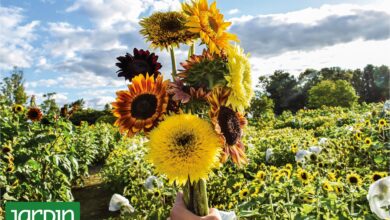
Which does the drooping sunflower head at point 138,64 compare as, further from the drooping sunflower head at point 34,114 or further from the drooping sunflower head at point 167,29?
the drooping sunflower head at point 34,114

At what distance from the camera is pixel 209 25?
3.62ft

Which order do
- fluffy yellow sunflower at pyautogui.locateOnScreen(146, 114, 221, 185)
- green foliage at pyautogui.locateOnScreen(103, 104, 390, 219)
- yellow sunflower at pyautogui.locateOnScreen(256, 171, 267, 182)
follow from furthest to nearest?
Result: yellow sunflower at pyautogui.locateOnScreen(256, 171, 267, 182) → green foliage at pyautogui.locateOnScreen(103, 104, 390, 219) → fluffy yellow sunflower at pyautogui.locateOnScreen(146, 114, 221, 185)

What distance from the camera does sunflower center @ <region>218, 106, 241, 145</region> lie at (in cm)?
105

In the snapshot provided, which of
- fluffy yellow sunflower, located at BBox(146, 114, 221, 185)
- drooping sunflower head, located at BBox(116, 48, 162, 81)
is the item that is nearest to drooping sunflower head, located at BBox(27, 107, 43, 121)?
drooping sunflower head, located at BBox(116, 48, 162, 81)

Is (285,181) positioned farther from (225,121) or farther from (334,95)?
(334,95)

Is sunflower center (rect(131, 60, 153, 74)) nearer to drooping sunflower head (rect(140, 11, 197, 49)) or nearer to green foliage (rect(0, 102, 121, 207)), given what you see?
drooping sunflower head (rect(140, 11, 197, 49))

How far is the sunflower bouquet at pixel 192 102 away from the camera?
100 centimetres

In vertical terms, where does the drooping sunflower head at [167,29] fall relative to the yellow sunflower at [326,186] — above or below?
above

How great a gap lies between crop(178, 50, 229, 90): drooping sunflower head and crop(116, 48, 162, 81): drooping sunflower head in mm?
140

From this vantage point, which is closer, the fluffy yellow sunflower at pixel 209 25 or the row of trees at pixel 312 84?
the fluffy yellow sunflower at pixel 209 25

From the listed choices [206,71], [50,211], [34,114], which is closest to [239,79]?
[206,71]

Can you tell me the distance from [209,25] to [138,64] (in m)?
0.25

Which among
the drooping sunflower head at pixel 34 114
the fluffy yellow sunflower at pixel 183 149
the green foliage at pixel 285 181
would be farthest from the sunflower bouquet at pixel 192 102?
the drooping sunflower head at pixel 34 114

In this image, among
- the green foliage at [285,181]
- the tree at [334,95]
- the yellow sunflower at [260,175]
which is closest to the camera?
the green foliage at [285,181]
